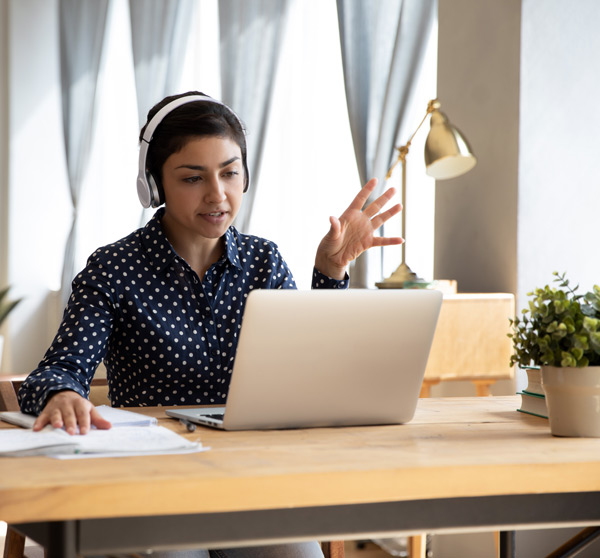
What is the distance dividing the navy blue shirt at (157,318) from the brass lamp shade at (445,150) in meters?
1.08

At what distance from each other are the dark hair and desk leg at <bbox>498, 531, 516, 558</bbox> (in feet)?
3.13

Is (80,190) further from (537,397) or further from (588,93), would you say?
(537,397)

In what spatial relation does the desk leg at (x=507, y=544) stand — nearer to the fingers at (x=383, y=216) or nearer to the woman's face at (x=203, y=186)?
the fingers at (x=383, y=216)

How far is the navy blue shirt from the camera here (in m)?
1.67

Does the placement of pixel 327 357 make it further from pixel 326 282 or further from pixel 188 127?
pixel 188 127

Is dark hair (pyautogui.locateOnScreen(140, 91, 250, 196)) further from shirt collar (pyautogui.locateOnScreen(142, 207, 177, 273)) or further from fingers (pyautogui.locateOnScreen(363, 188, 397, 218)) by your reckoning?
fingers (pyautogui.locateOnScreen(363, 188, 397, 218))

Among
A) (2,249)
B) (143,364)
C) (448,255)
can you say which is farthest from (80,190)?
(143,364)

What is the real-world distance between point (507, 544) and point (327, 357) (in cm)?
50

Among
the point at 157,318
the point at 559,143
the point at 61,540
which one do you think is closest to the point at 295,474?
the point at 61,540

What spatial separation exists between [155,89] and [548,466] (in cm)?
388

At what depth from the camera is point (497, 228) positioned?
2.78 meters

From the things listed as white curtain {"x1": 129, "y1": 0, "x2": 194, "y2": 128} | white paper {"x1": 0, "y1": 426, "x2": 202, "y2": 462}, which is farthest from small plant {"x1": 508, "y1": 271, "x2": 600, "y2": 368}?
white curtain {"x1": 129, "y1": 0, "x2": 194, "y2": 128}

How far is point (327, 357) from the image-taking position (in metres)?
1.22

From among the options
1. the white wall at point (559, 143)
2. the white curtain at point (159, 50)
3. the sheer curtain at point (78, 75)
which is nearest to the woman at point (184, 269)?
the white wall at point (559, 143)
